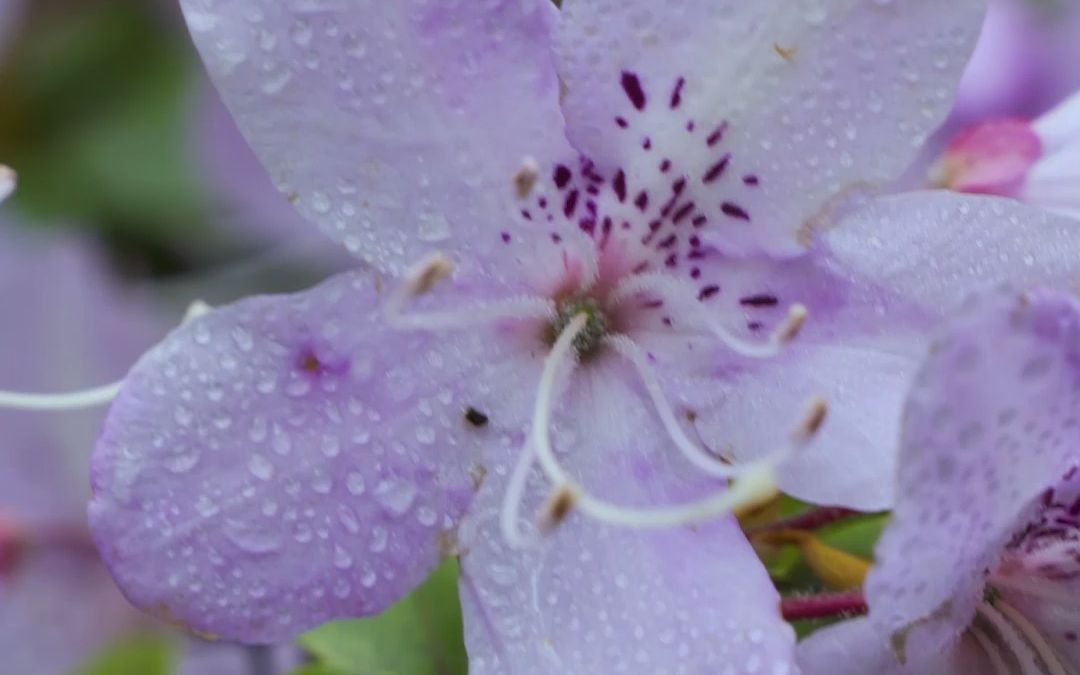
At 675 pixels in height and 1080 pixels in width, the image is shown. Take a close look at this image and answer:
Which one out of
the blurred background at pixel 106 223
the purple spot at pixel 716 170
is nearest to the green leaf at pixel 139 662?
the blurred background at pixel 106 223

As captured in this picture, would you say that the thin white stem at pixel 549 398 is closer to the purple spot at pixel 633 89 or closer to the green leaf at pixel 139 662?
the purple spot at pixel 633 89

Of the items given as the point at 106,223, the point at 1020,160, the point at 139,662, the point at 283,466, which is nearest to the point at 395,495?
the point at 283,466

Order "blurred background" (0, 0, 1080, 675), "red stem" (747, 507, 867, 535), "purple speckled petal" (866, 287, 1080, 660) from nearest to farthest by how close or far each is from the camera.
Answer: "purple speckled petal" (866, 287, 1080, 660), "red stem" (747, 507, 867, 535), "blurred background" (0, 0, 1080, 675)

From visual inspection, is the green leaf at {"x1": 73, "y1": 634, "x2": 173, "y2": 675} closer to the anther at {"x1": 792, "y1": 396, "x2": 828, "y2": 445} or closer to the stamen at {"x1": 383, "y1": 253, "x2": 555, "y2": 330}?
the stamen at {"x1": 383, "y1": 253, "x2": 555, "y2": 330}

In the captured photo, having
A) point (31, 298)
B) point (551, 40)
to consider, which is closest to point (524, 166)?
point (551, 40)

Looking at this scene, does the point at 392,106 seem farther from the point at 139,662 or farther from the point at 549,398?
the point at 139,662

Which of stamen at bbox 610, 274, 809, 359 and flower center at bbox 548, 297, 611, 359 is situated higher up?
stamen at bbox 610, 274, 809, 359

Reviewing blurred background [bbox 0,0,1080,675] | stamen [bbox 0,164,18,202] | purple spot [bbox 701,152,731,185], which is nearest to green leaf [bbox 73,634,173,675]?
blurred background [bbox 0,0,1080,675]

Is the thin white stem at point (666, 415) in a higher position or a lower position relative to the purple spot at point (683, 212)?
lower
